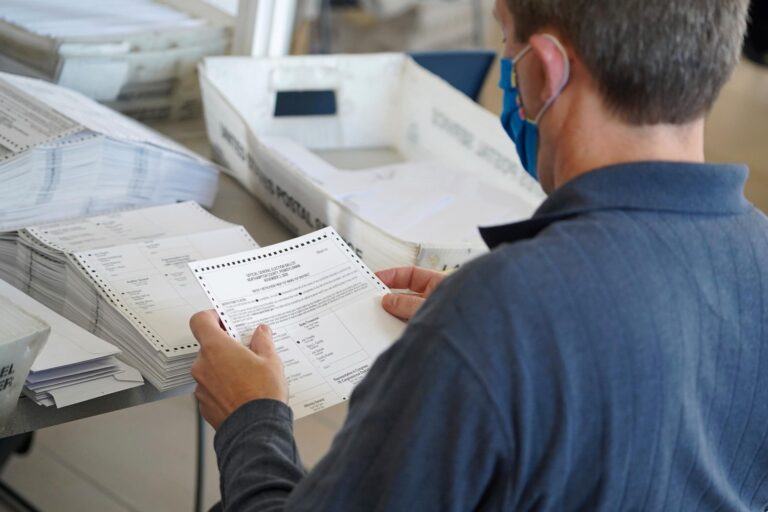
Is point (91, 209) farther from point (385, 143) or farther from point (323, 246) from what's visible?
point (385, 143)

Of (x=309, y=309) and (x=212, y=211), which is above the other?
(x=309, y=309)

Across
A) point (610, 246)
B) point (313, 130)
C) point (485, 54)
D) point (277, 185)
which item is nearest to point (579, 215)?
point (610, 246)

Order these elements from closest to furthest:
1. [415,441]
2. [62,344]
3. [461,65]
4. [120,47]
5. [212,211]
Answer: [415,441] < [62,344] < [212,211] < [120,47] < [461,65]

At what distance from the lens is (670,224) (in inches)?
32.4

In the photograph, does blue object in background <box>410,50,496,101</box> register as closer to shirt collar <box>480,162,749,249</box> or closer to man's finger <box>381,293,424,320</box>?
man's finger <box>381,293,424,320</box>

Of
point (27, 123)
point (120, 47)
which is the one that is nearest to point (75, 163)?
point (27, 123)

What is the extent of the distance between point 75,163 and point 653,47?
2.91 feet

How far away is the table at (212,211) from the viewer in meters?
1.07

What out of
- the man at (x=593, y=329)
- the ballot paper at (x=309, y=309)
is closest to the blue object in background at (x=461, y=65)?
the ballot paper at (x=309, y=309)

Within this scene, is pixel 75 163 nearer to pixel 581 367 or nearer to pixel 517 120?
pixel 517 120

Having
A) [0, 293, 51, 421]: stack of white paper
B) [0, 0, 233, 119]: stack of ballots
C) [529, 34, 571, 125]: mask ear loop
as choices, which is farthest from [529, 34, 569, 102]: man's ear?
[0, 0, 233, 119]: stack of ballots

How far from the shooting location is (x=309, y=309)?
3.82 feet

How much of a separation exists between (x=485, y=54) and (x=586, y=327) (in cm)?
143

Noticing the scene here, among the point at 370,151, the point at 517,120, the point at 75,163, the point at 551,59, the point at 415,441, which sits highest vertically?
the point at 551,59
